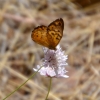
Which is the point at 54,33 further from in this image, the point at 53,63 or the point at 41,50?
the point at 41,50

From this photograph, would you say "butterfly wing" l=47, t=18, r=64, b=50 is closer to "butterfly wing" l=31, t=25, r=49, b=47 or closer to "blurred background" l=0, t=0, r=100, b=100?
"butterfly wing" l=31, t=25, r=49, b=47

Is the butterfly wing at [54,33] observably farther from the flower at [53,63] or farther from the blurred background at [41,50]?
the blurred background at [41,50]

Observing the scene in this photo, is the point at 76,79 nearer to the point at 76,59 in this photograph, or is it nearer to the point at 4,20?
the point at 76,59

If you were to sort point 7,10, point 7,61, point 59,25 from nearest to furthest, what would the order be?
point 59,25
point 7,61
point 7,10

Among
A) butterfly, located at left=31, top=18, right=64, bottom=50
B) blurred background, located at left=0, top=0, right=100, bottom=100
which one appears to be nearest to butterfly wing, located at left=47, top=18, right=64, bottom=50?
butterfly, located at left=31, top=18, right=64, bottom=50

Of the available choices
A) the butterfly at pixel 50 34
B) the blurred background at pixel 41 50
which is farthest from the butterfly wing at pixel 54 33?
the blurred background at pixel 41 50

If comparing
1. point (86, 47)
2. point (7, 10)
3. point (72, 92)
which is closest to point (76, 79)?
point (72, 92)
